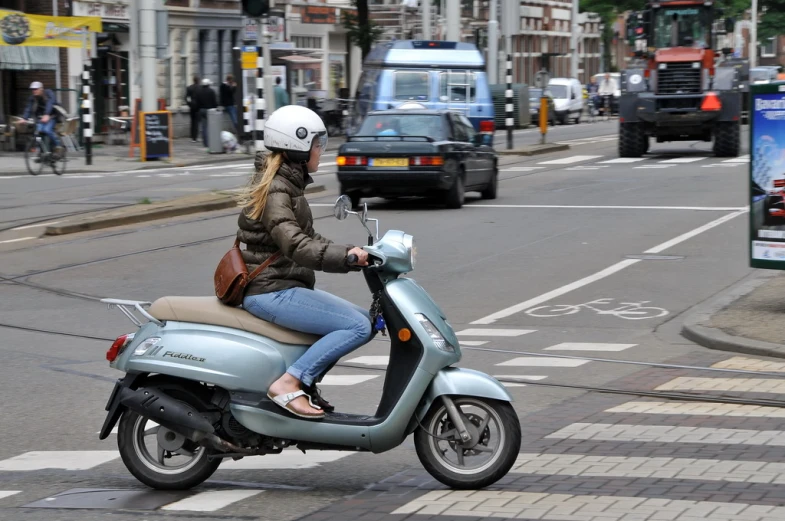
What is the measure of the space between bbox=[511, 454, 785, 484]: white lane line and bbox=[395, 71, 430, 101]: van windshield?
24016 millimetres

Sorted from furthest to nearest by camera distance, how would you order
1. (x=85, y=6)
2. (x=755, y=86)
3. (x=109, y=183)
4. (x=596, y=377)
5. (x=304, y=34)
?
(x=304, y=34)
(x=85, y=6)
(x=109, y=183)
(x=755, y=86)
(x=596, y=377)

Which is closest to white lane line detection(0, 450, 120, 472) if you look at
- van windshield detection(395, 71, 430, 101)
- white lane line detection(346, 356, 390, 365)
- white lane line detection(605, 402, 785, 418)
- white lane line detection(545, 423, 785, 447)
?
white lane line detection(545, 423, 785, 447)

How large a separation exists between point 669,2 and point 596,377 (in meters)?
24.2

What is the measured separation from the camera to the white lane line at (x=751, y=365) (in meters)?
9.37

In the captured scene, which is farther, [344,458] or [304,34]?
[304,34]

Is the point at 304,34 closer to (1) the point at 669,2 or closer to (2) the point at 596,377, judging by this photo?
(1) the point at 669,2

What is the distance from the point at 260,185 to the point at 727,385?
380cm

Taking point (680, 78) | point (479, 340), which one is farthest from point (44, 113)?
point (479, 340)

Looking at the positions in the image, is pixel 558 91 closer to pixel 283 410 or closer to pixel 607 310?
→ pixel 607 310

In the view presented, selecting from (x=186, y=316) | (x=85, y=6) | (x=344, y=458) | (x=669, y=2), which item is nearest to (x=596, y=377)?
(x=344, y=458)

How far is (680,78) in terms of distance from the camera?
3117 cm

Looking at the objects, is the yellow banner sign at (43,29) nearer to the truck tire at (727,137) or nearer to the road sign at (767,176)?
the truck tire at (727,137)

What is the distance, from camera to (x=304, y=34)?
2335 inches

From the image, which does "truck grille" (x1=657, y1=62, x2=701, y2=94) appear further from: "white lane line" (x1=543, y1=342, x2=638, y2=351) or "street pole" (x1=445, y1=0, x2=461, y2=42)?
"white lane line" (x1=543, y1=342, x2=638, y2=351)
